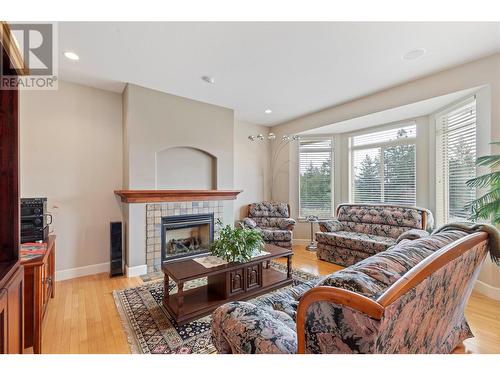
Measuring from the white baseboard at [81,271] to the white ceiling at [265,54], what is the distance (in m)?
2.64

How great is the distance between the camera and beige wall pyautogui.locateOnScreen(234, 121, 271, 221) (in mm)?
5039

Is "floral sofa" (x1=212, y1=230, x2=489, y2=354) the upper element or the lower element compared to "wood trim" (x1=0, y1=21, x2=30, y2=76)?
lower

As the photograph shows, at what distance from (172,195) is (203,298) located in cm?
175

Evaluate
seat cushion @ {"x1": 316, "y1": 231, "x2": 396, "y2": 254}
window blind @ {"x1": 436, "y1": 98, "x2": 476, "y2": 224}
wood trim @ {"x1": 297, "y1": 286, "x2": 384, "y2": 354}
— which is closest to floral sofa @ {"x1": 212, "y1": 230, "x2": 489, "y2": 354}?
wood trim @ {"x1": 297, "y1": 286, "x2": 384, "y2": 354}

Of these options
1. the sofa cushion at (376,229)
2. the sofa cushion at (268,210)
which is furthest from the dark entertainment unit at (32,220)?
the sofa cushion at (376,229)

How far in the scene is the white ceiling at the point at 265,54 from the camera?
2.06 meters

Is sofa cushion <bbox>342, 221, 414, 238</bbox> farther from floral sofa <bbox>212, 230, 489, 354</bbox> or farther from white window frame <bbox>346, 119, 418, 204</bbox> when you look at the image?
floral sofa <bbox>212, 230, 489, 354</bbox>

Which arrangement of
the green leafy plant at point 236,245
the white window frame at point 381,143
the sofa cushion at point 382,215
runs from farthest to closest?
the white window frame at point 381,143 → the sofa cushion at point 382,215 → the green leafy plant at point 236,245

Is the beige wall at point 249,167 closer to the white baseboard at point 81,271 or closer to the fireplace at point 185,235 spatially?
the fireplace at point 185,235

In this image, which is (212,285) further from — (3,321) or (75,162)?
(75,162)

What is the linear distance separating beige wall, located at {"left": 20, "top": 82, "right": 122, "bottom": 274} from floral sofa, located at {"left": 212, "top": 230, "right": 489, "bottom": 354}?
2983 millimetres

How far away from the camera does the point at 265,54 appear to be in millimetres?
2467
